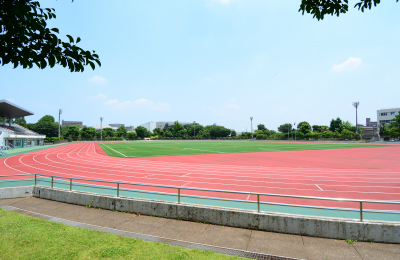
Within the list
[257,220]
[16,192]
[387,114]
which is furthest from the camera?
[387,114]

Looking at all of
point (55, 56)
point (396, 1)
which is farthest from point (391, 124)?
point (55, 56)

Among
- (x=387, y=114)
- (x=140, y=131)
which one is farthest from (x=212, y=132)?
(x=387, y=114)

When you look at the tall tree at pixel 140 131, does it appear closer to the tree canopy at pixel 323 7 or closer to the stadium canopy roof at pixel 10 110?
the stadium canopy roof at pixel 10 110

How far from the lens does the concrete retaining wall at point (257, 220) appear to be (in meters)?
5.15

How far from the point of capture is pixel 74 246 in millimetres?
4805

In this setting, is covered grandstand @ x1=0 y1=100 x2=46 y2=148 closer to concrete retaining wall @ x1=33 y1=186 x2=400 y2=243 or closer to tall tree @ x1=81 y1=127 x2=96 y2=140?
tall tree @ x1=81 y1=127 x2=96 y2=140

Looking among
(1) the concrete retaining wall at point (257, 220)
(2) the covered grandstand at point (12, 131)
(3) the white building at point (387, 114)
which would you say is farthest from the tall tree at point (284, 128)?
(1) the concrete retaining wall at point (257, 220)

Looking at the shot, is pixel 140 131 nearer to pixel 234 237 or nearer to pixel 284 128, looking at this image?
pixel 284 128

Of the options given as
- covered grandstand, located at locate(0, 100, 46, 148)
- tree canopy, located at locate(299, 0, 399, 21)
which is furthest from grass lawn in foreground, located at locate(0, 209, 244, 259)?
covered grandstand, located at locate(0, 100, 46, 148)

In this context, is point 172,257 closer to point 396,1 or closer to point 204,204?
point 204,204

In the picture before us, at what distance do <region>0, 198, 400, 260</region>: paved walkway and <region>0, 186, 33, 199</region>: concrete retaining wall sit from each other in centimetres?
225

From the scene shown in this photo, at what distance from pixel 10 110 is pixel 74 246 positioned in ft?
197

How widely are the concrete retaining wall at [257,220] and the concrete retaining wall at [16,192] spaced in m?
2.97

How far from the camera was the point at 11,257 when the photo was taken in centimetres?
438
